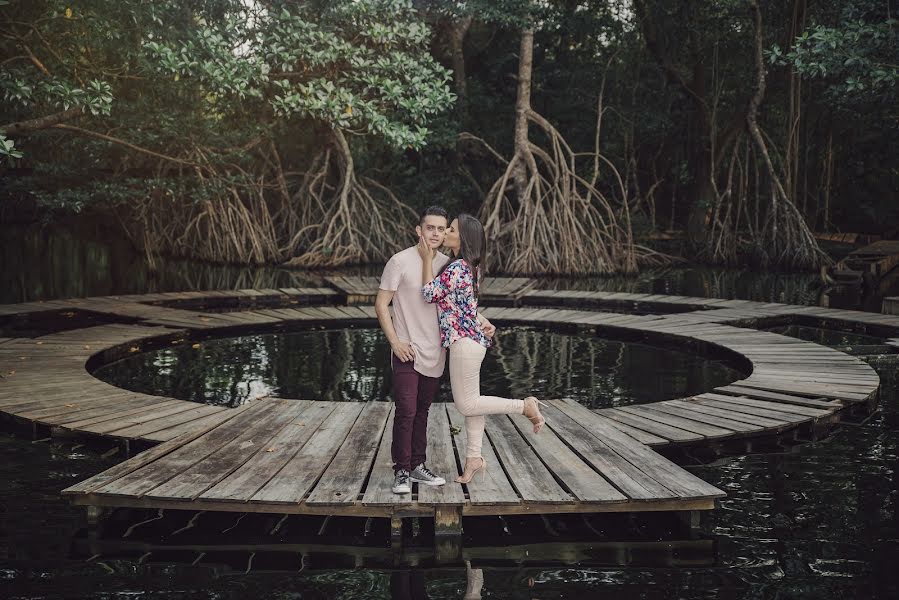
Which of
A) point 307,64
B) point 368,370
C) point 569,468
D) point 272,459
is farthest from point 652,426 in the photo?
point 307,64

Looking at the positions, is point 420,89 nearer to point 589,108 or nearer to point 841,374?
point 841,374

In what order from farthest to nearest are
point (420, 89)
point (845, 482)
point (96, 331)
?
point (420, 89) < point (96, 331) < point (845, 482)

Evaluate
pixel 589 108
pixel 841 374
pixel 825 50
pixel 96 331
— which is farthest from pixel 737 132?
pixel 96 331

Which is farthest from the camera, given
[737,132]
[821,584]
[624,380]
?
[737,132]

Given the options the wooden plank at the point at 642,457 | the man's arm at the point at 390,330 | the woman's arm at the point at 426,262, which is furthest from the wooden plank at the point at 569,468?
the woman's arm at the point at 426,262

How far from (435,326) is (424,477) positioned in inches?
25.9

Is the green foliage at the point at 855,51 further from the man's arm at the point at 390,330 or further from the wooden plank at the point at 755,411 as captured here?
the man's arm at the point at 390,330

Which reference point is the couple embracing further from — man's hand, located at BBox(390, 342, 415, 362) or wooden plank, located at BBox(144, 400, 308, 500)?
wooden plank, located at BBox(144, 400, 308, 500)

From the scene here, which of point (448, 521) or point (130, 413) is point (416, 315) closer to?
point (448, 521)

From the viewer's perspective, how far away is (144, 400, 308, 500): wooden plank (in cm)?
368

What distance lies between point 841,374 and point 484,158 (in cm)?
1297

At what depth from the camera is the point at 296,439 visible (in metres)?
4.59

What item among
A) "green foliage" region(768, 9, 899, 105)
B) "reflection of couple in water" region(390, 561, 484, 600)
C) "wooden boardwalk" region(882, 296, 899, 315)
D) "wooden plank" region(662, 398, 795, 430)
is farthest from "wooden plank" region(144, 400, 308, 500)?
"wooden boardwalk" region(882, 296, 899, 315)

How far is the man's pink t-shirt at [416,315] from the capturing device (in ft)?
11.9
